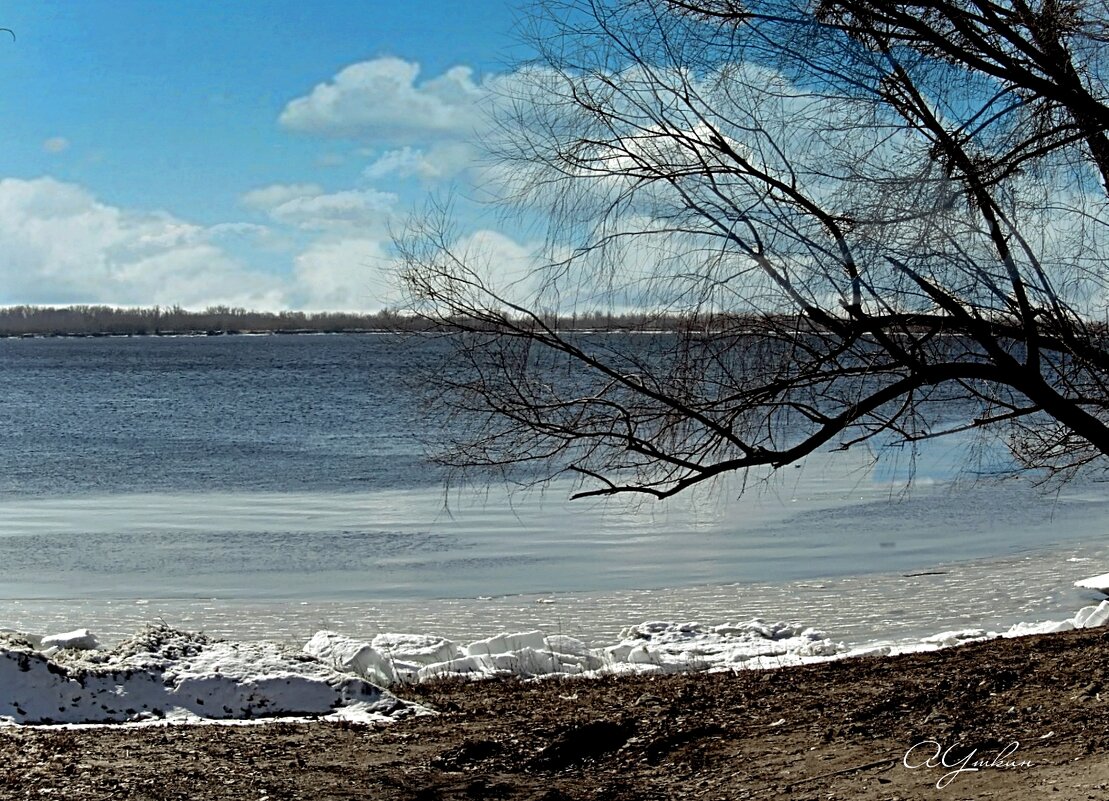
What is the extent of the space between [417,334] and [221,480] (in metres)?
23.5

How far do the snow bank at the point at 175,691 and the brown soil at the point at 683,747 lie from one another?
71cm

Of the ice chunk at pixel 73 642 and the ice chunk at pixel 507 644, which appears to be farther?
the ice chunk at pixel 507 644

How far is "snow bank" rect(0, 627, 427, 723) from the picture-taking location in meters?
7.55

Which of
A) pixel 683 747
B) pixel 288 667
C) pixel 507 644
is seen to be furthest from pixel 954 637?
pixel 288 667

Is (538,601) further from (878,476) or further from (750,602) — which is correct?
(878,476)

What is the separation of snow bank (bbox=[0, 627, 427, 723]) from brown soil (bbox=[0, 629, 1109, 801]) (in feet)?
2.33

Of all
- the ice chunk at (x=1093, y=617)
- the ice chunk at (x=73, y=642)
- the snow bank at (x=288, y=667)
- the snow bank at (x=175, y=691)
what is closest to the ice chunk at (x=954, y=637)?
the snow bank at (x=288, y=667)

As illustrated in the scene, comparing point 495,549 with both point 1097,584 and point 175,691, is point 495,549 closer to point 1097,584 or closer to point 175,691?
point 1097,584

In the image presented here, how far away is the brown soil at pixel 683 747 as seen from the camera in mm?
5020

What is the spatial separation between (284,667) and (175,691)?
29.1 inches

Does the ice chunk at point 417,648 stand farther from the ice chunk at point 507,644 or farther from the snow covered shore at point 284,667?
the ice chunk at point 507,644

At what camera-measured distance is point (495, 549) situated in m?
17.7

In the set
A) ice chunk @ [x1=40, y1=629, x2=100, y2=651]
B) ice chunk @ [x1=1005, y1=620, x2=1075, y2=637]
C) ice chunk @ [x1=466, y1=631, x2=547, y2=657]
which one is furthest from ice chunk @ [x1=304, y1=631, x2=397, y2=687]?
ice chunk @ [x1=1005, y1=620, x2=1075, y2=637]

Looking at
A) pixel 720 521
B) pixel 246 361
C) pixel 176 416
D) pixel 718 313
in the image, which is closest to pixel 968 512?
pixel 720 521
